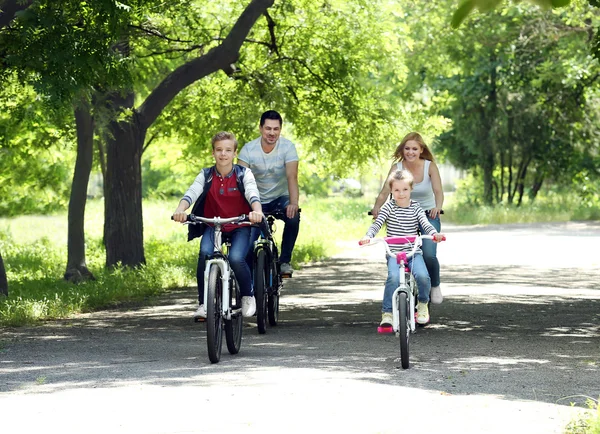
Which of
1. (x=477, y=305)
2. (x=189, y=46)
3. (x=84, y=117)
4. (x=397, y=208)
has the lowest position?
(x=477, y=305)

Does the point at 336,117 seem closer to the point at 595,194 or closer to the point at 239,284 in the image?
the point at 239,284

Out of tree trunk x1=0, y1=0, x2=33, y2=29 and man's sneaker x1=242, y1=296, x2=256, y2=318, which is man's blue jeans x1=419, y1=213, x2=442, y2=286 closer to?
man's sneaker x1=242, y1=296, x2=256, y2=318

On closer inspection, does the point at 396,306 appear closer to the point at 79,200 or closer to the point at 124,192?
the point at 124,192

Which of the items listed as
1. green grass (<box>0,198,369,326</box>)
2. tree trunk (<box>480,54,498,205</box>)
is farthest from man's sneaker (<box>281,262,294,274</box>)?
tree trunk (<box>480,54,498,205</box>)

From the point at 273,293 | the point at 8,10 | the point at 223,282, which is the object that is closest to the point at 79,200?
the point at 8,10

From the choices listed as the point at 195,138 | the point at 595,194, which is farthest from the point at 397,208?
the point at 595,194

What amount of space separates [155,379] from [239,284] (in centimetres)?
183

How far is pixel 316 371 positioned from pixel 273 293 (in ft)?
9.70

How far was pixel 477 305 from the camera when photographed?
46.4 ft

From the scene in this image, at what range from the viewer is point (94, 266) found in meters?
22.2

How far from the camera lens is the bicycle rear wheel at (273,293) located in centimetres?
1093

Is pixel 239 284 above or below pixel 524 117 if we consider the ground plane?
below

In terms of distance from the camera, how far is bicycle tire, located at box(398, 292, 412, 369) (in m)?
8.20

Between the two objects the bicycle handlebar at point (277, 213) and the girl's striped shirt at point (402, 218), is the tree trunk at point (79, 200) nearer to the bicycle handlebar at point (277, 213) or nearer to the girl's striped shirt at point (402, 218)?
the bicycle handlebar at point (277, 213)
